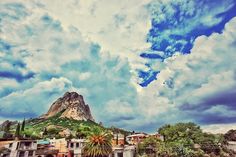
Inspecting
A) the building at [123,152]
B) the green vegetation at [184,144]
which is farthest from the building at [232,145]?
the building at [123,152]

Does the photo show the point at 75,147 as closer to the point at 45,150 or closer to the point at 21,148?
the point at 45,150

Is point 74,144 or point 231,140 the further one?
point 231,140

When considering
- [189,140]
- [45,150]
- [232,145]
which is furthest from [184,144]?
[45,150]

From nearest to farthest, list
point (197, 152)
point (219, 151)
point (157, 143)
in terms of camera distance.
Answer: point (197, 152) → point (157, 143) → point (219, 151)

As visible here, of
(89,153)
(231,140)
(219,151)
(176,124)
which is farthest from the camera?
(231,140)

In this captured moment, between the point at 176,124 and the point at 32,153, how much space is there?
50.4 metres

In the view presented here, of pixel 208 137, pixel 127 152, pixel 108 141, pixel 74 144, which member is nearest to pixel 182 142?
pixel 208 137

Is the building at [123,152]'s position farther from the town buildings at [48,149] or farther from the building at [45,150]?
the building at [45,150]

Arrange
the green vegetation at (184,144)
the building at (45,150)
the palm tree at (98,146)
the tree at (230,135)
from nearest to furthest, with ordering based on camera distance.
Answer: the palm tree at (98,146), the building at (45,150), the green vegetation at (184,144), the tree at (230,135)

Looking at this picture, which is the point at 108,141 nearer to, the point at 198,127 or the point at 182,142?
the point at 182,142

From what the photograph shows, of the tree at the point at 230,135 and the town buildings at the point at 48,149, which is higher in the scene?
the tree at the point at 230,135

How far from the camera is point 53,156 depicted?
77.2m

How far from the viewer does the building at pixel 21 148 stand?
65875 millimetres

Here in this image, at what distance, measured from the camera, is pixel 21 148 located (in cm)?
6688
